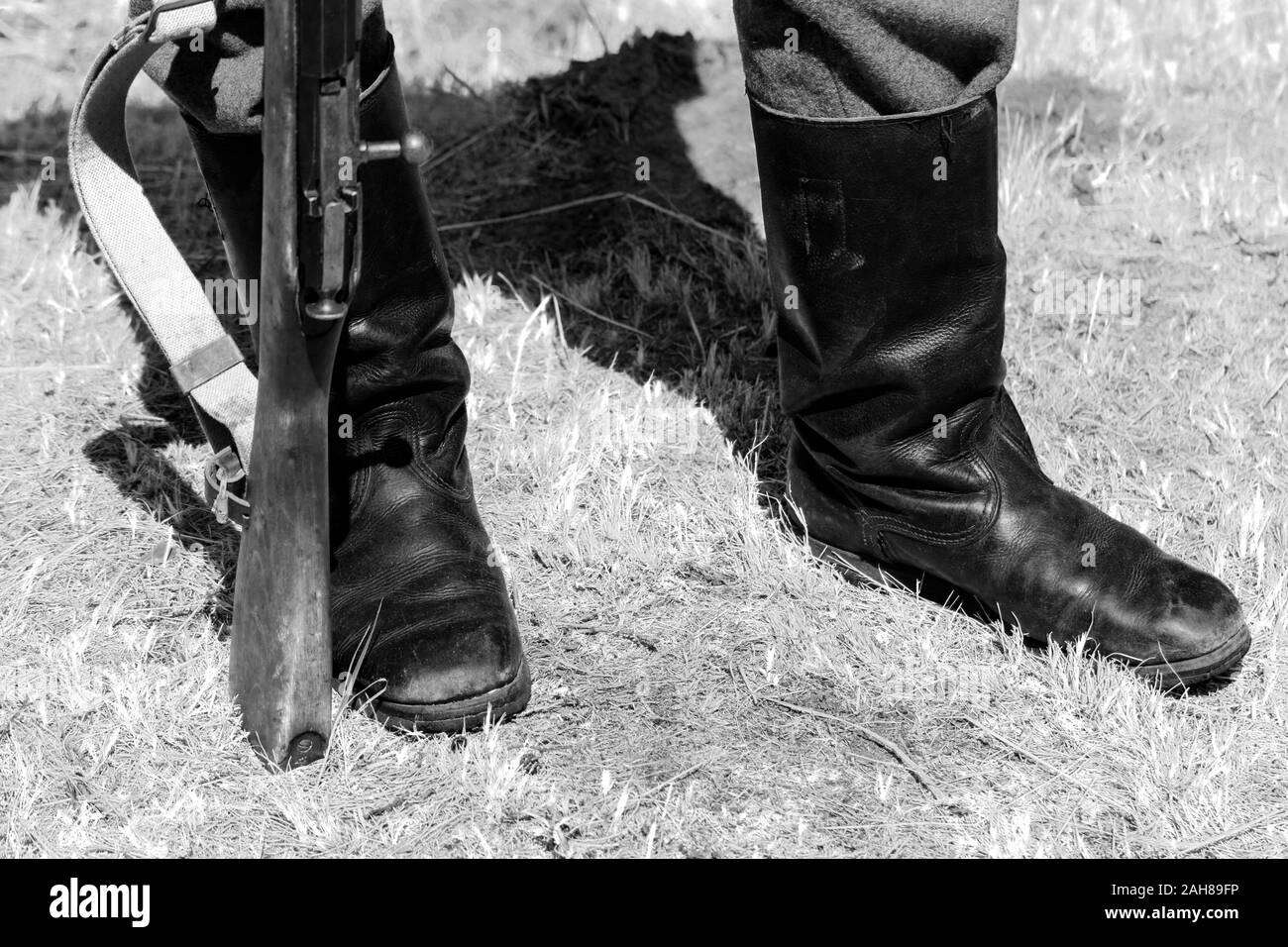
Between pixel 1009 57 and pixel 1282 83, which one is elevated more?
pixel 1009 57

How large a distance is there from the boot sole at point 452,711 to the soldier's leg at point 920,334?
26.5 inches

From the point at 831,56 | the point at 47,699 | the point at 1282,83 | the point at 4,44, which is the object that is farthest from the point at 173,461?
the point at 1282,83

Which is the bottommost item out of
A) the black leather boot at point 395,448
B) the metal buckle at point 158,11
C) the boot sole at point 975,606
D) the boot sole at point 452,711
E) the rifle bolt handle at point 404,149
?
the boot sole at point 975,606

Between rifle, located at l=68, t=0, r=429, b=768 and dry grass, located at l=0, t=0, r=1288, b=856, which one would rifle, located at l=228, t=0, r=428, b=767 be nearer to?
rifle, located at l=68, t=0, r=429, b=768

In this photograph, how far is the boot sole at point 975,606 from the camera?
6.68 ft

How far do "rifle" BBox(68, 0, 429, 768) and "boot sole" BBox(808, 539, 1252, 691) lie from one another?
3.04ft

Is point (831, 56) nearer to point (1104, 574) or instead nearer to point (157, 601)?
point (1104, 574)

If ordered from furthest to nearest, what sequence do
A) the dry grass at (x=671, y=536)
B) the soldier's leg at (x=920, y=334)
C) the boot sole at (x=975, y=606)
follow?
1. the boot sole at (x=975, y=606)
2. the soldier's leg at (x=920, y=334)
3. the dry grass at (x=671, y=536)

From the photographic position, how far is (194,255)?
326 centimetres

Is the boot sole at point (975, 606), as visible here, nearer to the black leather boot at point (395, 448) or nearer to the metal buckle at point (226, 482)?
the black leather boot at point (395, 448)

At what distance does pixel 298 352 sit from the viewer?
5.52 ft

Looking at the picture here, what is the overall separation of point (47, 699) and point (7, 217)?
1812 millimetres

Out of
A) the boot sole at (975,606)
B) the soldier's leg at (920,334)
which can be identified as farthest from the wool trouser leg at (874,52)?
the boot sole at (975,606)

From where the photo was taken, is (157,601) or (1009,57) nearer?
(1009,57)
